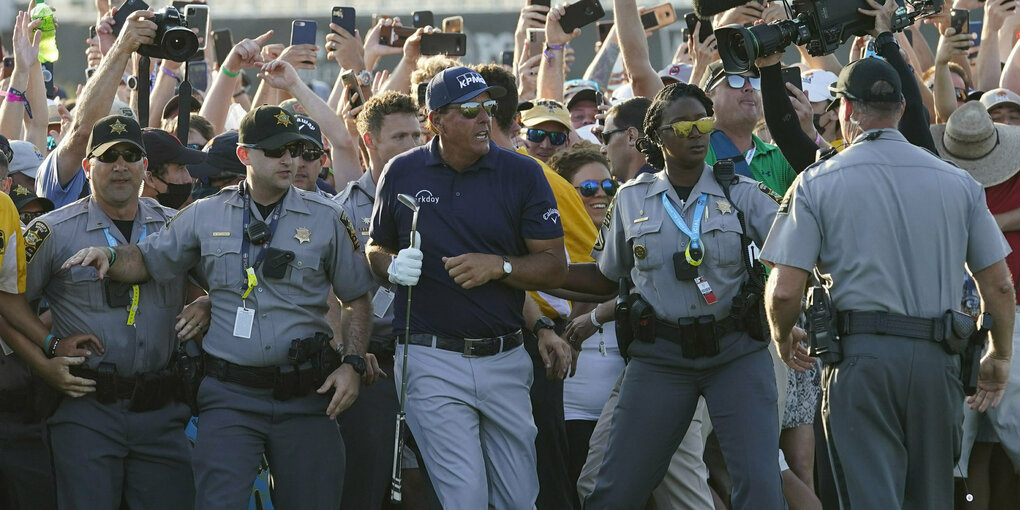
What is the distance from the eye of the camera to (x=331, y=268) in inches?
269

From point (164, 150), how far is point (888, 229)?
14.1 feet

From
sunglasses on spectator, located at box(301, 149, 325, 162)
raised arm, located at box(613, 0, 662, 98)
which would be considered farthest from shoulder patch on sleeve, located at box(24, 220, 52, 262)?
raised arm, located at box(613, 0, 662, 98)

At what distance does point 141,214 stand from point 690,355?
302cm

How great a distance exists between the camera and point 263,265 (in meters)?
6.60

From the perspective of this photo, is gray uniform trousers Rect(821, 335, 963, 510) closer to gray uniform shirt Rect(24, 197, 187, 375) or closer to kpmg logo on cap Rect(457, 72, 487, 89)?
kpmg logo on cap Rect(457, 72, 487, 89)

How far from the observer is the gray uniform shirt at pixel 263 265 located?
661 centimetres

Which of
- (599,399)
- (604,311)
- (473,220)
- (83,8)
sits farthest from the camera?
(83,8)

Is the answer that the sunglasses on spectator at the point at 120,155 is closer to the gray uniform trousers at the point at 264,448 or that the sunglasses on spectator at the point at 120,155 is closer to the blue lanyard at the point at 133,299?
the blue lanyard at the point at 133,299

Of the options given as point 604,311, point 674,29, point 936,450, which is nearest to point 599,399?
point 604,311

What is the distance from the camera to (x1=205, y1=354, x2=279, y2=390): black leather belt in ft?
21.5

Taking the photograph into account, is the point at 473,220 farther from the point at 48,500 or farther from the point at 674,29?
the point at 674,29

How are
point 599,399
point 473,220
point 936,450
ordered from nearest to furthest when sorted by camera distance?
point 936,450, point 473,220, point 599,399

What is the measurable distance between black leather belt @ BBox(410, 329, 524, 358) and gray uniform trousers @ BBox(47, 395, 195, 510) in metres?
1.47

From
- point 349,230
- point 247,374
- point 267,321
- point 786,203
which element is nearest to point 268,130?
point 349,230
